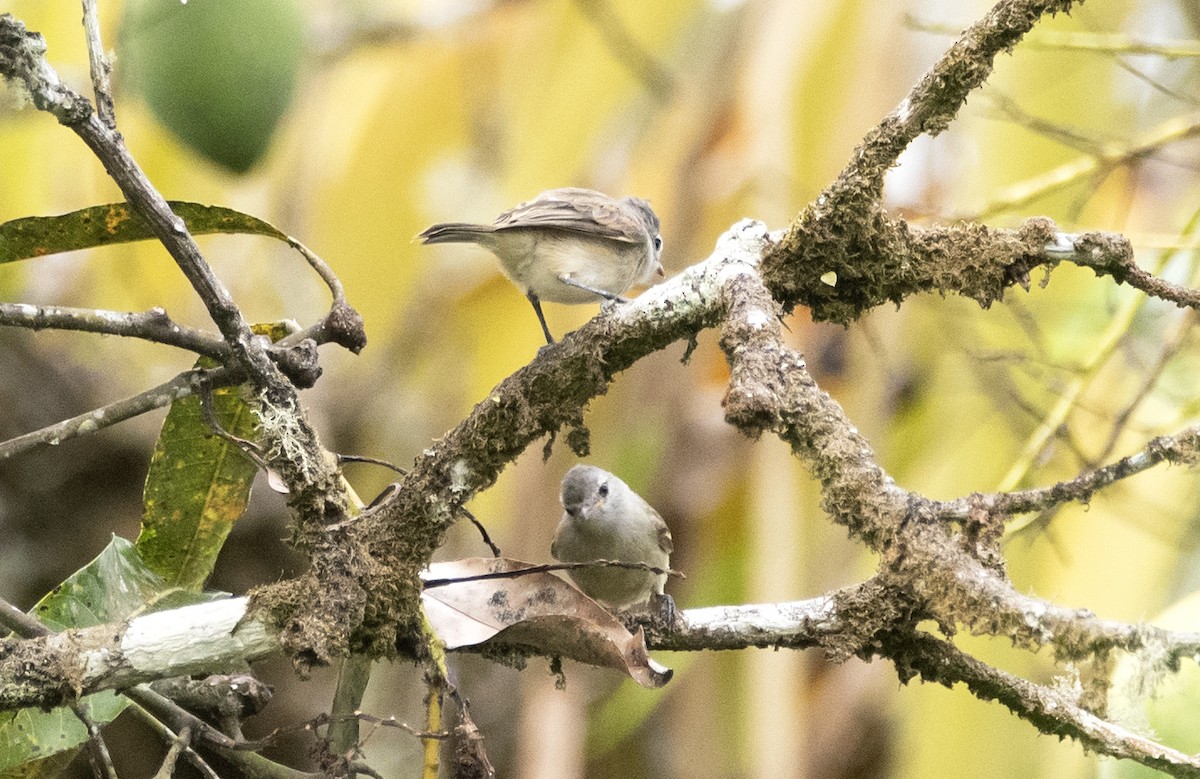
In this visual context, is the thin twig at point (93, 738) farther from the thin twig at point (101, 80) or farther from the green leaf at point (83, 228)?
the thin twig at point (101, 80)

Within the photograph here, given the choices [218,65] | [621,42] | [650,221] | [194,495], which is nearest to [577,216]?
[650,221]

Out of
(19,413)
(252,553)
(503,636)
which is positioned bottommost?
(503,636)

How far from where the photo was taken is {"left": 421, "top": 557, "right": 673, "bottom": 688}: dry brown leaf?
1.70 metres

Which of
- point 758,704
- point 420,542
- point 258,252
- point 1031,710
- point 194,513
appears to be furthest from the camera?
point 258,252

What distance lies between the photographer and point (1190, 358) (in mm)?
3424

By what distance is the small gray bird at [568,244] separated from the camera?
10.3 feet

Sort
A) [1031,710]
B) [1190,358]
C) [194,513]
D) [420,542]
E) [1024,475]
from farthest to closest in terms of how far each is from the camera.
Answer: [1190,358] → [1024,475] → [194,513] → [420,542] → [1031,710]

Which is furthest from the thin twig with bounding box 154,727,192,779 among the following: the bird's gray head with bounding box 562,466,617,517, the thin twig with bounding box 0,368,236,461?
the bird's gray head with bounding box 562,466,617,517

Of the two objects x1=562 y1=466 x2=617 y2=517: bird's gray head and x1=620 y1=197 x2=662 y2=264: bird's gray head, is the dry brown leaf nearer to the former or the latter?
x1=562 y1=466 x2=617 y2=517: bird's gray head

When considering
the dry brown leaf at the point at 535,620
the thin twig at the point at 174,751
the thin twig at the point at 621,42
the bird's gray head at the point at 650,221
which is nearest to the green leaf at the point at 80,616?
the thin twig at the point at 174,751

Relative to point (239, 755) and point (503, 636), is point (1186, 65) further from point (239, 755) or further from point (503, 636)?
point (239, 755)

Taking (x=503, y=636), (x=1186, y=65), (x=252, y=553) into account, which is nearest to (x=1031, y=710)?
(x=503, y=636)

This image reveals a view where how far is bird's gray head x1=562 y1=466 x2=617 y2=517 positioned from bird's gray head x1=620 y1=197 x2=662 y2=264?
2.05ft

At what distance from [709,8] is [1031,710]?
3.39 metres
